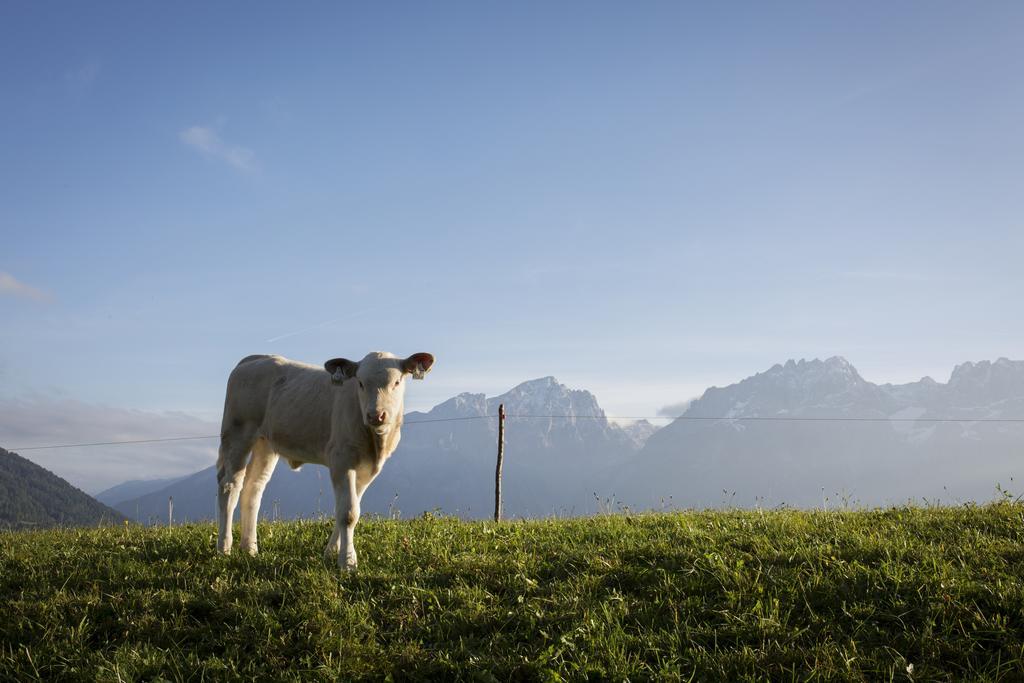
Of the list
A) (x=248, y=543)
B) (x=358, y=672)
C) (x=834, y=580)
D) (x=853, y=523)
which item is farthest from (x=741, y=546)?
(x=248, y=543)

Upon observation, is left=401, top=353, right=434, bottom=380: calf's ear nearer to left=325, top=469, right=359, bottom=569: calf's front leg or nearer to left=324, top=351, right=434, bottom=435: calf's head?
left=324, top=351, right=434, bottom=435: calf's head

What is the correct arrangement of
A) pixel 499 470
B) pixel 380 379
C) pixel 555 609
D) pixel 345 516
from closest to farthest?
1. pixel 555 609
2. pixel 345 516
3. pixel 380 379
4. pixel 499 470

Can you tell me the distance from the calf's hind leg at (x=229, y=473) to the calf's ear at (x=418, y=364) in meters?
3.00

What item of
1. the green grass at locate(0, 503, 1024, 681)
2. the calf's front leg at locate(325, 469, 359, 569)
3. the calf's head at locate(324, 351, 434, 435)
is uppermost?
the calf's head at locate(324, 351, 434, 435)

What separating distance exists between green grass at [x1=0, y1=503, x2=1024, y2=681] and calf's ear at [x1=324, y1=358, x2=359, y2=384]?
2485 mm

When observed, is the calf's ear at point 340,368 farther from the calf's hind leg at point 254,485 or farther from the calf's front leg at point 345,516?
the calf's hind leg at point 254,485

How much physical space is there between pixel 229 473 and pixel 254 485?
474 millimetres

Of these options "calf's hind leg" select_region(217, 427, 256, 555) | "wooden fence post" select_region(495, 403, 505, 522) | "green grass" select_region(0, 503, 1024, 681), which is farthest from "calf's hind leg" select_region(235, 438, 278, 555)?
"wooden fence post" select_region(495, 403, 505, 522)

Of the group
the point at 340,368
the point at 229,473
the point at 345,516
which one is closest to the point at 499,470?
the point at 229,473

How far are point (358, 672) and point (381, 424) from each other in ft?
12.0

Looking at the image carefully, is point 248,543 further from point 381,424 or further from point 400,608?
point 400,608

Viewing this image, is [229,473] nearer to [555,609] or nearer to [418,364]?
[418,364]

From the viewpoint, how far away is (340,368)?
10.1 meters

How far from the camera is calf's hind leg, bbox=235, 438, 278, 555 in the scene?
10.8 m
